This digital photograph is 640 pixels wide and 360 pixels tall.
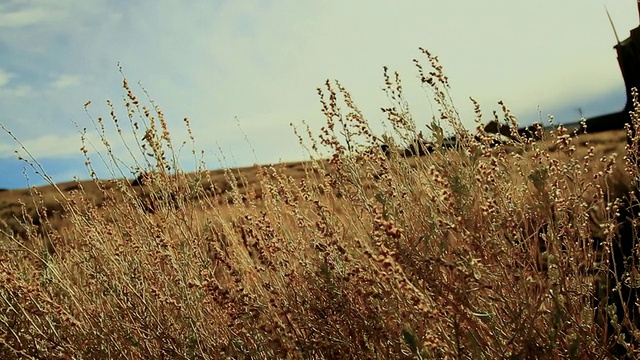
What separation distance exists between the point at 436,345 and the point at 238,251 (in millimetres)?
2280

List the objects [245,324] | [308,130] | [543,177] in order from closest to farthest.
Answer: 1. [543,177]
2. [245,324]
3. [308,130]

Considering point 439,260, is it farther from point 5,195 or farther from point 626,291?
point 5,195

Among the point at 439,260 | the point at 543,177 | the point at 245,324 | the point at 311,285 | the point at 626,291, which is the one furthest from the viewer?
the point at 626,291

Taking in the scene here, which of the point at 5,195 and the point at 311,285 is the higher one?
the point at 5,195

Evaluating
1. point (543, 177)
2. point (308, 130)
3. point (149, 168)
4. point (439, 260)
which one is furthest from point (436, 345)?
point (308, 130)

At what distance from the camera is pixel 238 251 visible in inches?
156

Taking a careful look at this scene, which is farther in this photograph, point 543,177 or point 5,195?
point 5,195

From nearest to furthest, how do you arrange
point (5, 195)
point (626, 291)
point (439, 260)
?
point (439, 260)
point (626, 291)
point (5, 195)

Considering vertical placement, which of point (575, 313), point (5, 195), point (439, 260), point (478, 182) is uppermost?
point (5, 195)

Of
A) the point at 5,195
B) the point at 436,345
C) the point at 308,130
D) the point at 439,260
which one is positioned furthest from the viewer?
the point at 5,195

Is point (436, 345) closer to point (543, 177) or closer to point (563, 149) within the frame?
point (543, 177)

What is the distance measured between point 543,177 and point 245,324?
4.79ft

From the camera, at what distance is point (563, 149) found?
2543 mm

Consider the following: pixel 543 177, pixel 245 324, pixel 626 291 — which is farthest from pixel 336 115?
pixel 626 291
